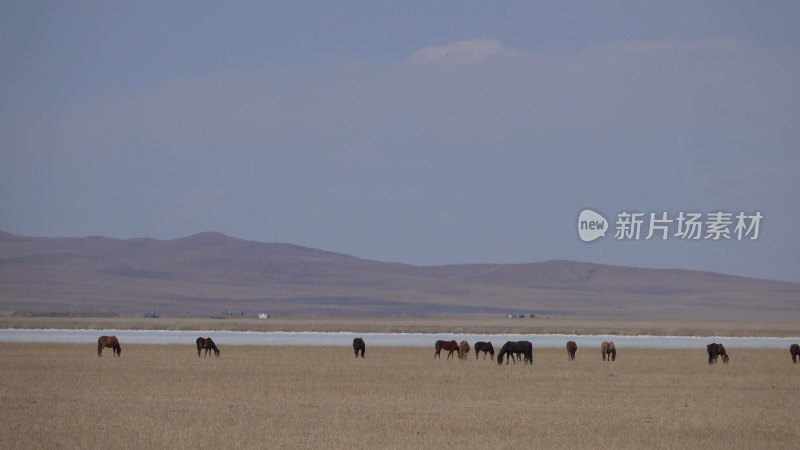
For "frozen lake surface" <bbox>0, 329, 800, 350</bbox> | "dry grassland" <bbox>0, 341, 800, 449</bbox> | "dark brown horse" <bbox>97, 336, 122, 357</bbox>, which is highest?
"frozen lake surface" <bbox>0, 329, 800, 350</bbox>

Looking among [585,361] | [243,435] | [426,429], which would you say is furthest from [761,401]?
[585,361]

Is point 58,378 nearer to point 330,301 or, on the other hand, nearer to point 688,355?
point 688,355

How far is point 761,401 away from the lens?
24766mm

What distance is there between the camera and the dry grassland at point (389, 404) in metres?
18.3

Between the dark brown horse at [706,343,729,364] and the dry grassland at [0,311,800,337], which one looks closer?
the dark brown horse at [706,343,729,364]

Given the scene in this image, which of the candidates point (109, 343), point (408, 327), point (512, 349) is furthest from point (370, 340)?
point (408, 327)

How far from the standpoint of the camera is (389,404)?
23469 millimetres

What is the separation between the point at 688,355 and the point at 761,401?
21.5 m

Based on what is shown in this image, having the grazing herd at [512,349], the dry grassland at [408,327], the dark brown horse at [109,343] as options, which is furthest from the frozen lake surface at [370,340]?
the dry grassland at [408,327]

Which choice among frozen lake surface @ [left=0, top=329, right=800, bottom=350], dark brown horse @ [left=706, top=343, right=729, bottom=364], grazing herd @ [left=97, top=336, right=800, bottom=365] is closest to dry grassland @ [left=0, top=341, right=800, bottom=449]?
dark brown horse @ [left=706, top=343, right=729, bottom=364]

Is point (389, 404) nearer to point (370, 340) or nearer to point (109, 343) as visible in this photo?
point (109, 343)

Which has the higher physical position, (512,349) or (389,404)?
(512,349)

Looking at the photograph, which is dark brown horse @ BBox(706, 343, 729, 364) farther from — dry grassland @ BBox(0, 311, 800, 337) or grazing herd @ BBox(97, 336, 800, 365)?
dry grassland @ BBox(0, 311, 800, 337)

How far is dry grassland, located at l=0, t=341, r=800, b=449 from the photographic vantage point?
18328 mm
